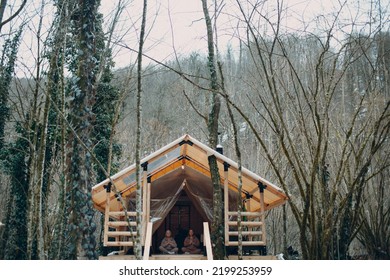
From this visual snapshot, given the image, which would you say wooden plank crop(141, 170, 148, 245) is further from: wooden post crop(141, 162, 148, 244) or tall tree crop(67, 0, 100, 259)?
tall tree crop(67, 0, 100, 259)

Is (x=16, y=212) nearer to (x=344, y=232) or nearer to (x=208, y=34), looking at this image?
(x=208, y=34)

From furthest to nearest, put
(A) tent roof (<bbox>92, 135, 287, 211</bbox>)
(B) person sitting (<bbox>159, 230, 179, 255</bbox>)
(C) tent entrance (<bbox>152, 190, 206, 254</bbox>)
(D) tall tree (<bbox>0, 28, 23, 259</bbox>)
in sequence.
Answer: (D) tall tree (<bbox>0, 28, 23, 259</bbox>) < (C) tent entrance (<bbox>152, 190, 206, 254</bbox>) < (B) person sitting (<bbox>159, 230, 179, 255</bbox>) < (A) tent roof (<bbox>92, 135, 287, 211</bbox>)

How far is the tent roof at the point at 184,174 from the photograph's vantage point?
26.9 ft

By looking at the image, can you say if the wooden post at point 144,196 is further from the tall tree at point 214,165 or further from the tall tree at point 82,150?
the tall tree at point 214,165

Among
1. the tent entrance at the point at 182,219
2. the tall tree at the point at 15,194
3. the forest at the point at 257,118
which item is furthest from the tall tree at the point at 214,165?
the tall tree at the point at 15,194

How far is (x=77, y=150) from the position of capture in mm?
7352

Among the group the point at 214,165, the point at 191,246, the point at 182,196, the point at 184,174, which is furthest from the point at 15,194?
the point at 214,165

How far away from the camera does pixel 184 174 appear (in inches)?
417

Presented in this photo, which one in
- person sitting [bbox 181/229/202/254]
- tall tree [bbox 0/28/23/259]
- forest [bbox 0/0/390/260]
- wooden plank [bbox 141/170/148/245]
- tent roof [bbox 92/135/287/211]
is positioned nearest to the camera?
forest [bbox 0/0/390/260]

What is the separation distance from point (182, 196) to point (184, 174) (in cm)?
148

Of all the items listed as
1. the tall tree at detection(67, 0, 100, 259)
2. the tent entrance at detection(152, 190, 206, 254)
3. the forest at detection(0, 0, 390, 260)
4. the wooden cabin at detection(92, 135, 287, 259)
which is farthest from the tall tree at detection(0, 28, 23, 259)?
the tall tree at detection(67, 0, 100, 259)

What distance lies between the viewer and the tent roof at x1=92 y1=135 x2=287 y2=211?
8.19 metres

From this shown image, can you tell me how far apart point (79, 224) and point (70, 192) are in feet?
2.19
